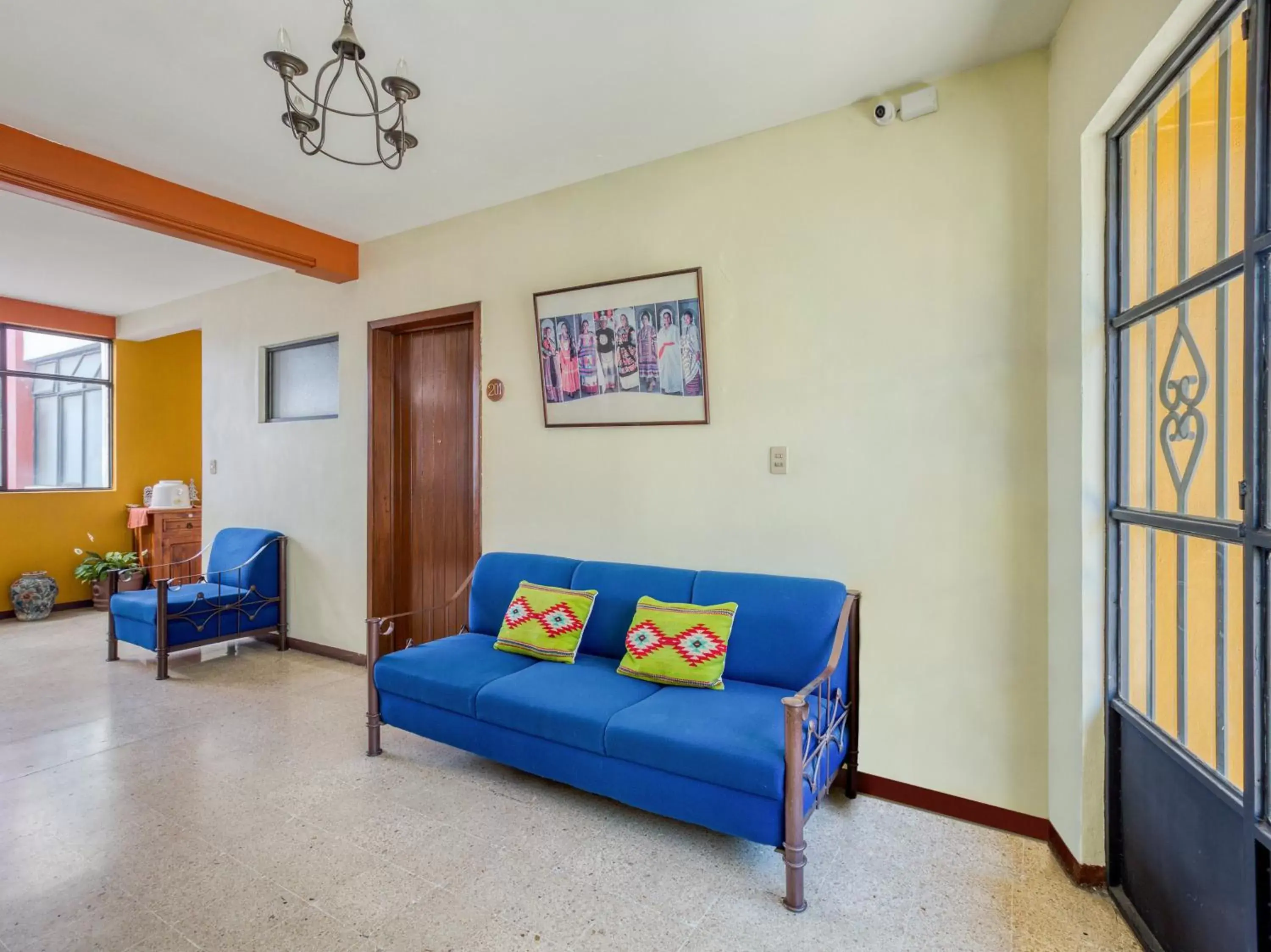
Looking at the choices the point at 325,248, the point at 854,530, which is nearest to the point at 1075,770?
the point at 854,530

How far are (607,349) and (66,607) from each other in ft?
20.5

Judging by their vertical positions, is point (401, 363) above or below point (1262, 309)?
above

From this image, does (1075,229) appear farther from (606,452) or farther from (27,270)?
(27,270)

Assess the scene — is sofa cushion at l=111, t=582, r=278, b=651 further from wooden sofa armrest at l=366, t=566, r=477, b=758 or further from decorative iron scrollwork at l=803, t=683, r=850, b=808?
decorative iron scrollwork at l=803, t=683, r=850, b=808

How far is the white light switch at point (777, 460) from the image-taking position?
271 centimetres

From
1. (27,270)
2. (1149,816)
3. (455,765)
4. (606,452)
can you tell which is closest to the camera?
(1149,816)

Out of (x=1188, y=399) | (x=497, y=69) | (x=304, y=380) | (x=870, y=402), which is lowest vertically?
(x=1188, y=399)

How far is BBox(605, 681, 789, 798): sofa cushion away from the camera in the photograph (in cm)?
192

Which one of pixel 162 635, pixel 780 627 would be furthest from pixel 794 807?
pixel 162 635

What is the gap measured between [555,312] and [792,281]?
1.24 m

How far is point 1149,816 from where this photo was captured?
1.72 meters

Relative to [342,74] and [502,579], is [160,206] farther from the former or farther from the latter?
[502,579]

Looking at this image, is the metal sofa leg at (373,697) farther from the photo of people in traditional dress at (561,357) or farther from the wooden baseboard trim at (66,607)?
the wooden baseboard trim at (66,607)

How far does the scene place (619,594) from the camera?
2881 mm
